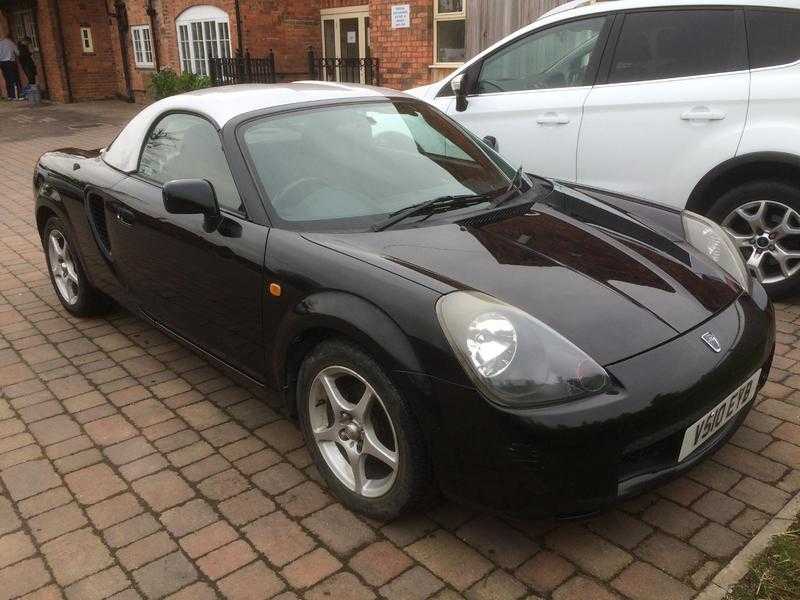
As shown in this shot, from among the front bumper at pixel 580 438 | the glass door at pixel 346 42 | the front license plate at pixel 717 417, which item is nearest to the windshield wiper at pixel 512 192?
the front bumper at pixel 580 438

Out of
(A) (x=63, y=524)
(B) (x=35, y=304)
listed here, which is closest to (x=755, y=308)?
(A) (x=63, y=524)

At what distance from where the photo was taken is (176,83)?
15.8 meters

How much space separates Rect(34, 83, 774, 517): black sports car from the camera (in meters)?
2.15

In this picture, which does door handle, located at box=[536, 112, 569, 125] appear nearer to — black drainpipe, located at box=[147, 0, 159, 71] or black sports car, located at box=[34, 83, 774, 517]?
black sports car, located at box=[34, 83, 774, 517]

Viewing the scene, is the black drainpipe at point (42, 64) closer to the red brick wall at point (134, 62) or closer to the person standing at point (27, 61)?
the person standing at point (27, 61)

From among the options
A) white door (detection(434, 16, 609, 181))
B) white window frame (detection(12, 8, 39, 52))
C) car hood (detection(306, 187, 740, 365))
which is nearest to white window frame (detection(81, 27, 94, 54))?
white window frame (detection(12, 8, 39, 52))

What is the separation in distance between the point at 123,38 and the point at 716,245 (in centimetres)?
2083

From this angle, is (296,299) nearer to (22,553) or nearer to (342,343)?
(342,343)

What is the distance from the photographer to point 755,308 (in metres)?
2.73

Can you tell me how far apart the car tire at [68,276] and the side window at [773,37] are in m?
4.41

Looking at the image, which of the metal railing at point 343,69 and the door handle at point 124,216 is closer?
the door handle at point 124,216

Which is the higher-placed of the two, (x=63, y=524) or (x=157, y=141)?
(x=157, y=141)

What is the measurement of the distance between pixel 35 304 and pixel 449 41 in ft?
24.5

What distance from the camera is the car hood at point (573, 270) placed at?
2.32 m
